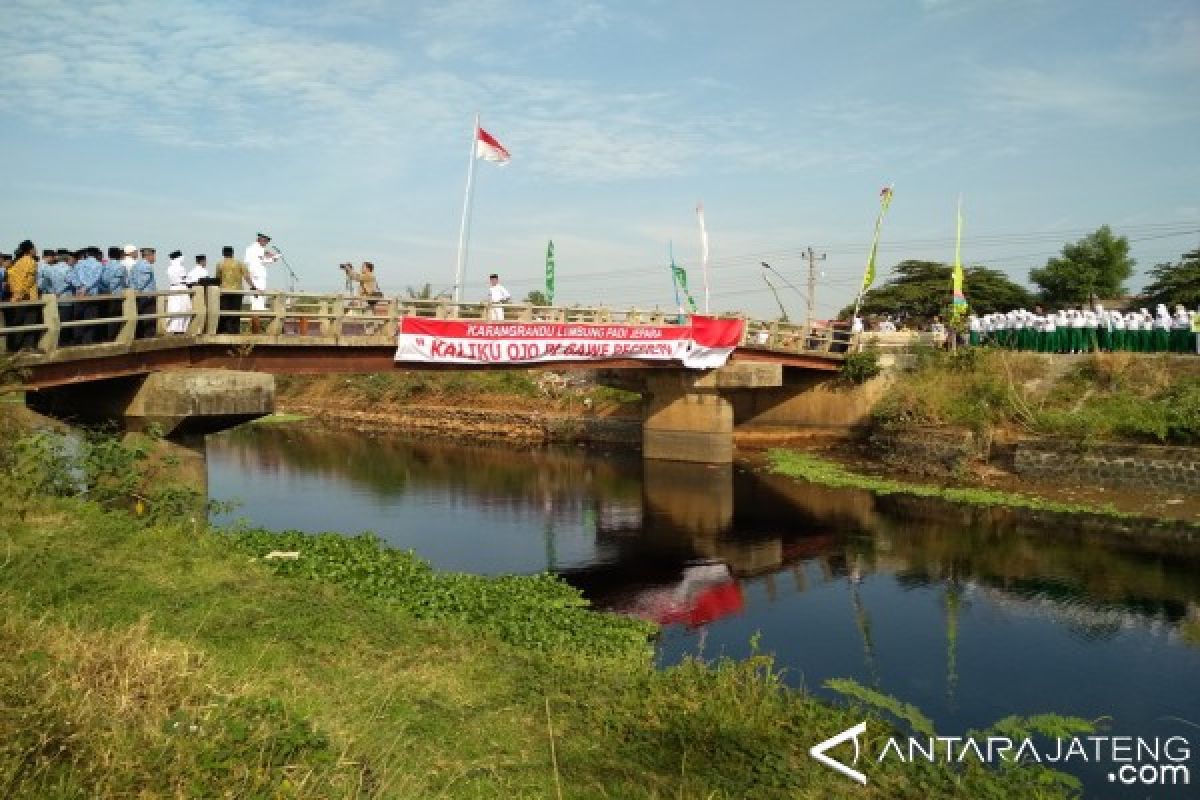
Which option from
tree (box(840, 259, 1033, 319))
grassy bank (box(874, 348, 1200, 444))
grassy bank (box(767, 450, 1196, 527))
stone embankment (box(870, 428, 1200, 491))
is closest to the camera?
grassy bank (box(767, 450, 1196, 527))

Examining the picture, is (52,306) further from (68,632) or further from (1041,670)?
(1041,670)

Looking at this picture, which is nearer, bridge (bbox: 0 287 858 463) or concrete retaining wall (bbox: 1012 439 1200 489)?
bridge (bbox: 0 287 858 463)

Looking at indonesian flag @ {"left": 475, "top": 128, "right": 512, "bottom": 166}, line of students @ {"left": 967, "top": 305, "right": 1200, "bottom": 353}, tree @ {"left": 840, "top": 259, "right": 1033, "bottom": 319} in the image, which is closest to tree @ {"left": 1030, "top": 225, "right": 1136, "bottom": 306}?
tree @ {"left": 840, "top": 259, "right": 1033, "bottom": 319}

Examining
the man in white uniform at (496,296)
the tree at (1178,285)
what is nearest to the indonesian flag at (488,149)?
the man in white uniform at (496,296)

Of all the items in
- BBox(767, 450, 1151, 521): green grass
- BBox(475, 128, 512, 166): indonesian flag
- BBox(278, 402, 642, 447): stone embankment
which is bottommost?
BBox(767, 450, 1151, 521): green grass

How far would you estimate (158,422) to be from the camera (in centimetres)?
1653

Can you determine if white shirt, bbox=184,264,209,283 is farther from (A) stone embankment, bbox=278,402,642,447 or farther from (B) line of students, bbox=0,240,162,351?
(A) stone embankment, bbox=278,402,642,447

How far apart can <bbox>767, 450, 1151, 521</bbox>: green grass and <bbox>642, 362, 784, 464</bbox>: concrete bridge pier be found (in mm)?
2422

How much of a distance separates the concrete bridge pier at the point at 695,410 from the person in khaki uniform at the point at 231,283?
1758 cm

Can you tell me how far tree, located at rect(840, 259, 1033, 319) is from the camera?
56.8m

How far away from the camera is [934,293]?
57812 mm

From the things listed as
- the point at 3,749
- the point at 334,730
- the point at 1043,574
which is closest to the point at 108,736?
the point at 3,749

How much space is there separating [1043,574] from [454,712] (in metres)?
15.1

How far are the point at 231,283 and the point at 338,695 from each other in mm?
12702
